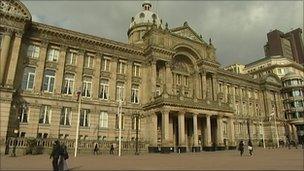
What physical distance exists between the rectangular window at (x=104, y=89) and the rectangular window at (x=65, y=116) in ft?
19.2

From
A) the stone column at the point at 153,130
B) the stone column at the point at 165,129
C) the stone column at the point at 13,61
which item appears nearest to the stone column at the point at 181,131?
the stone column at the point at 165,129

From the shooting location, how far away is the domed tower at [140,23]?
6904cm

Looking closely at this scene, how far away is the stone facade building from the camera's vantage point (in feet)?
120

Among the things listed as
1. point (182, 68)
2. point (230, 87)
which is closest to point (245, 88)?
point (230, 87)

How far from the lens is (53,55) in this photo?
135 feet

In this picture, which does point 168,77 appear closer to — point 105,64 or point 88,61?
point 105,64

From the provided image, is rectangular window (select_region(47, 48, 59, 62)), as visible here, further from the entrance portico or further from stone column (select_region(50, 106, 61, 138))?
the entrance portico

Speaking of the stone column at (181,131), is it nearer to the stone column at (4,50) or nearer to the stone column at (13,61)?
the stone column at (13,61)

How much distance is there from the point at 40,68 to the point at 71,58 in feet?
17.1

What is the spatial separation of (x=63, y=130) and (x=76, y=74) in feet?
29.2

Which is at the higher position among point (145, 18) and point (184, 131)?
point (145, 18)

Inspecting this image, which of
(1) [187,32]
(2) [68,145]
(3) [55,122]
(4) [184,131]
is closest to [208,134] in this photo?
(4) [184,131]

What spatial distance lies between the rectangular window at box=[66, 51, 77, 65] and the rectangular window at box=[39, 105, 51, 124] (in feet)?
25.8

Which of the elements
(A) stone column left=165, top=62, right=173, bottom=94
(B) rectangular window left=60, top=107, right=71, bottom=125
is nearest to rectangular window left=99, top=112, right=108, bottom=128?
(B) rectangular window left=60, top=107, right=71, bottom=125
